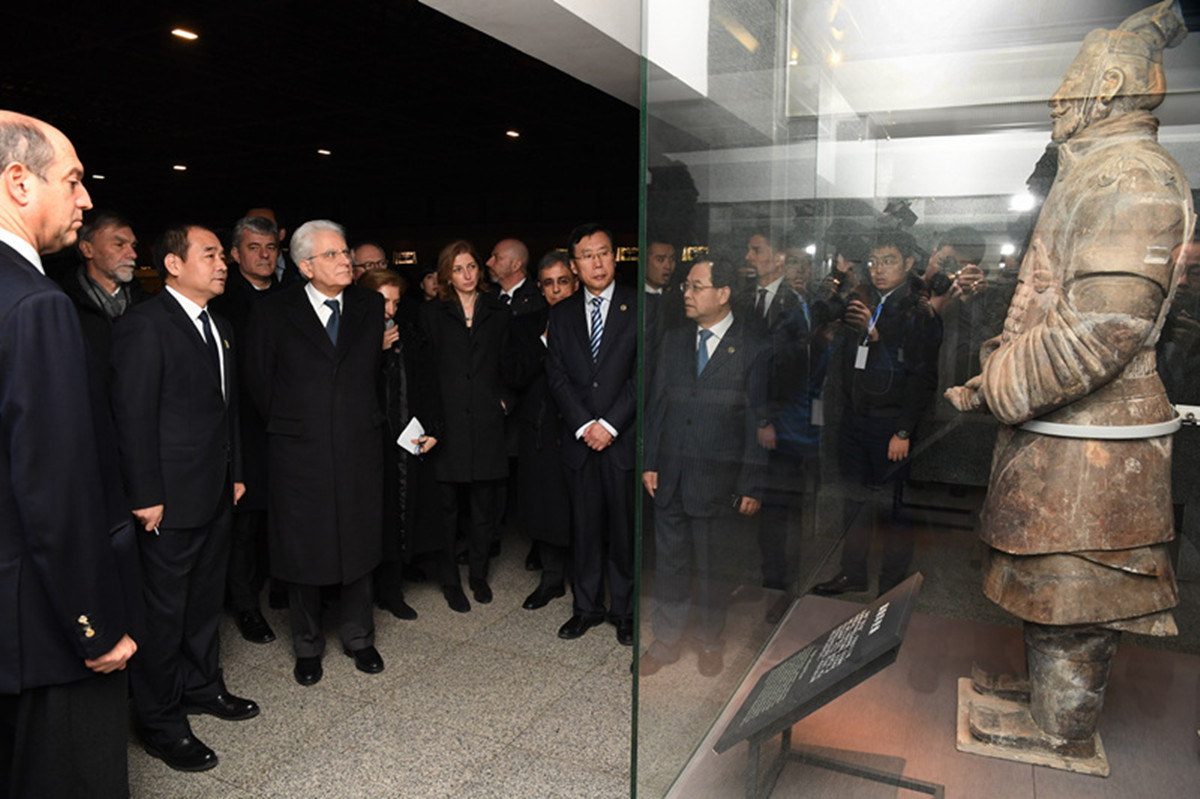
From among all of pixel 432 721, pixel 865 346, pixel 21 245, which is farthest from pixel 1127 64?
pixel 432 721

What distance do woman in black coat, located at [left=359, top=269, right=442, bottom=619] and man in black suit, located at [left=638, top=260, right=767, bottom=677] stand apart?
62.1 inches

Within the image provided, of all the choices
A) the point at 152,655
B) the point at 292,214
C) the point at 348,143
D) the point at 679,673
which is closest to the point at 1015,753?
the point at 679,673

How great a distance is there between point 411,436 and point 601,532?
2.85ft

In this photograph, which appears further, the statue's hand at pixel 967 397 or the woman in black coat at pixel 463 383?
the woman in black coat at pixel 463 383

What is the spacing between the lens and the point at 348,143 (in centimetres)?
815

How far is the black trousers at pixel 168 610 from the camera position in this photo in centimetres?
234

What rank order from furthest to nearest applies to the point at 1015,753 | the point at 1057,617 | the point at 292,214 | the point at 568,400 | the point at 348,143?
the point at 292,214 → the point at 348,143 → the point at 568,400 → the point at 1015,753 → the point at 1057,617

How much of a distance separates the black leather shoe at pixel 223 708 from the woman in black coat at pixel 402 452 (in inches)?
31.9

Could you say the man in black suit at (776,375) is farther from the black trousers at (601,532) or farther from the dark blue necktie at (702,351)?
the black trousers at (601,532)

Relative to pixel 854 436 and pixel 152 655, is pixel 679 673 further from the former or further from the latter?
pixel 152 655

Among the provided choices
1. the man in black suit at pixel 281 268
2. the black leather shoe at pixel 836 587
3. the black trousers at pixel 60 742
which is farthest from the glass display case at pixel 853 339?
the man in black suit at pixel 281 268

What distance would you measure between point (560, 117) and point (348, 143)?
240 centimetres

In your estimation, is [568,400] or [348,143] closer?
[568,400]

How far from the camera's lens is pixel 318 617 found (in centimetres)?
294
